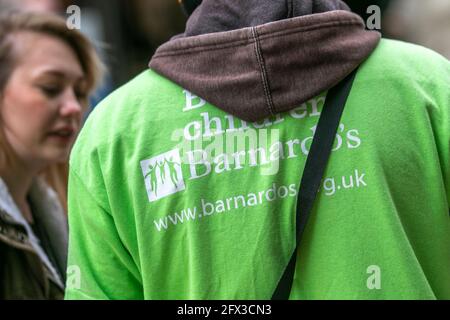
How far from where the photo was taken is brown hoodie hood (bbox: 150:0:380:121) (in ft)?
5.01

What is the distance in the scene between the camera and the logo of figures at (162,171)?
161cm

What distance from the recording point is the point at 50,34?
2.78 meters

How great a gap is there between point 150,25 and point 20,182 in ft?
10.7

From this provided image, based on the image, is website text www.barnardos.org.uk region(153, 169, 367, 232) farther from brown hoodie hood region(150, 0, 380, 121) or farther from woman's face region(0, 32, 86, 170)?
woman's face region(0, 32, 86, 170)

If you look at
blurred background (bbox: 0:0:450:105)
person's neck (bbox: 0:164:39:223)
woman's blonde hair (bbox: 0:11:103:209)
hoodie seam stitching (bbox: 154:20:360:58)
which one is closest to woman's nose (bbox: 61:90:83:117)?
woman's blonde hair (bbox: 0:11:103:209)

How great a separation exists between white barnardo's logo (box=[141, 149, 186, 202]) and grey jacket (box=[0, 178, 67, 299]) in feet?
3.74

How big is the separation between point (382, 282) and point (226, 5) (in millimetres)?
741

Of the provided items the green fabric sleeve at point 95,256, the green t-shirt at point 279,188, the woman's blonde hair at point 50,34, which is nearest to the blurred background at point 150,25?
the woman's blonde hair at point 50,34

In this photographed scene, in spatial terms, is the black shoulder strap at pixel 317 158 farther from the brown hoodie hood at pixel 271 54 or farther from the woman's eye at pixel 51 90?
the woman's eye at pixel 51 90
